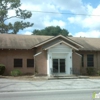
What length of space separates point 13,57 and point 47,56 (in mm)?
4691

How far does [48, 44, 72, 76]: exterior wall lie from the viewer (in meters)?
26.7

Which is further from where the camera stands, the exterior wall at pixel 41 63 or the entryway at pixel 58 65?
the entryway at pixel 58 65

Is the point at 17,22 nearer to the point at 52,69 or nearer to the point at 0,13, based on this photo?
the point at 0,13

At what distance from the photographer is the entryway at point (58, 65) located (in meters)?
27.5

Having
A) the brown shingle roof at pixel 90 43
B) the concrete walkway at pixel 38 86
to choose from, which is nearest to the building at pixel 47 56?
the brown shingle roof at pixel 90 43

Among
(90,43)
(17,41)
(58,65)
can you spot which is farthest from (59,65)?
(90,43)

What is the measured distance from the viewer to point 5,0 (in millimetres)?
51781

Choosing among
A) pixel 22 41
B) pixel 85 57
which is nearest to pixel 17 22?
pixel 22 41

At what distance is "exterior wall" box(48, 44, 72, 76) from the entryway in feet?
1.37

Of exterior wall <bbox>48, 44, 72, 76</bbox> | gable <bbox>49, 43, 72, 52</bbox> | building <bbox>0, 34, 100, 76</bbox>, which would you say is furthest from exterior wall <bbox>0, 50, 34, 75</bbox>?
gable <bbox>49, 43, 72, 52</bbox>

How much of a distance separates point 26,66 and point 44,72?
125 inches

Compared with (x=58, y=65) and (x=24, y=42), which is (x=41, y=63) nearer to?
(x=58, y=65)

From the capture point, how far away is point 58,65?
1091 inches

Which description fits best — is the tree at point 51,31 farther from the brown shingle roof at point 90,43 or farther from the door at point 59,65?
the door at point 59,65
